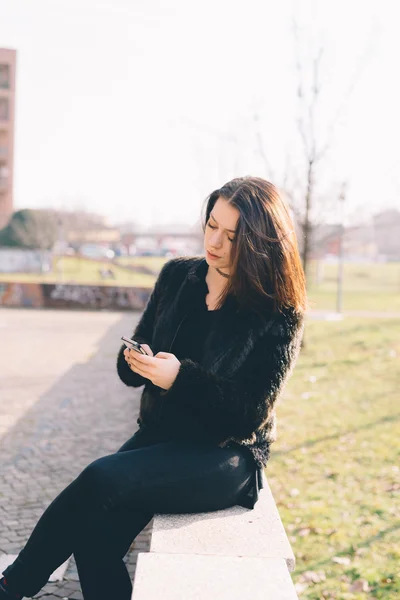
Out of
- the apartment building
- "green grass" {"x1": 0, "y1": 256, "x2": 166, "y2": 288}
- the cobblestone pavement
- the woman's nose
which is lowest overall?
"green grass" {"x1": 0, "y1": 256, "x2": 166, "y2": 288}

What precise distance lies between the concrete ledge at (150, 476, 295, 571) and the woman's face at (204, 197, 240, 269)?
105 centimetres

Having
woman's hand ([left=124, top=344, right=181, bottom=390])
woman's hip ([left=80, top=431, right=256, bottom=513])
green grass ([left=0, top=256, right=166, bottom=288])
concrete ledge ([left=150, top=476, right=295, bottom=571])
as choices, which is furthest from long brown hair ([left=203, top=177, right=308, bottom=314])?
green grass ([left=0, top=256, right=166, bottom=288])

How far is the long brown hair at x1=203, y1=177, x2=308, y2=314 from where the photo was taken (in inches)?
110

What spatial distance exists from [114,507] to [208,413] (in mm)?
513

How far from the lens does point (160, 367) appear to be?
2.73 meters

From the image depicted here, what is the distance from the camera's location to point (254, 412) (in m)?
2.71

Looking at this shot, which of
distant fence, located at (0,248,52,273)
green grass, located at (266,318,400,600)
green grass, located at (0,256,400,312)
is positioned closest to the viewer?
green grass, located at (266,318,400,600)

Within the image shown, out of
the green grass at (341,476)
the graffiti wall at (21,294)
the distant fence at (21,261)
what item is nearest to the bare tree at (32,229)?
→ the distant fence at (21,261)

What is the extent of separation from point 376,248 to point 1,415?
282 feet

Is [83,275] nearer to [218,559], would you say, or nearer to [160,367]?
[160,367]

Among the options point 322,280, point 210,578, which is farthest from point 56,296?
point 322,280

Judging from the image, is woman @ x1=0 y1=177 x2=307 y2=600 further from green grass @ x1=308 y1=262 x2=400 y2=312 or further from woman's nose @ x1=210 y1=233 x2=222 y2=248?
green grass @ x1=308 y1=262 x2=400 y2=312

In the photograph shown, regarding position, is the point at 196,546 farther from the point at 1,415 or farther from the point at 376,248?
the point at 376,248

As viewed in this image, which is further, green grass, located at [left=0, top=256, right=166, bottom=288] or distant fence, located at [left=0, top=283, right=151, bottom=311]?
green grass, located at [left=0, top=256, right=166, bottom=288]
